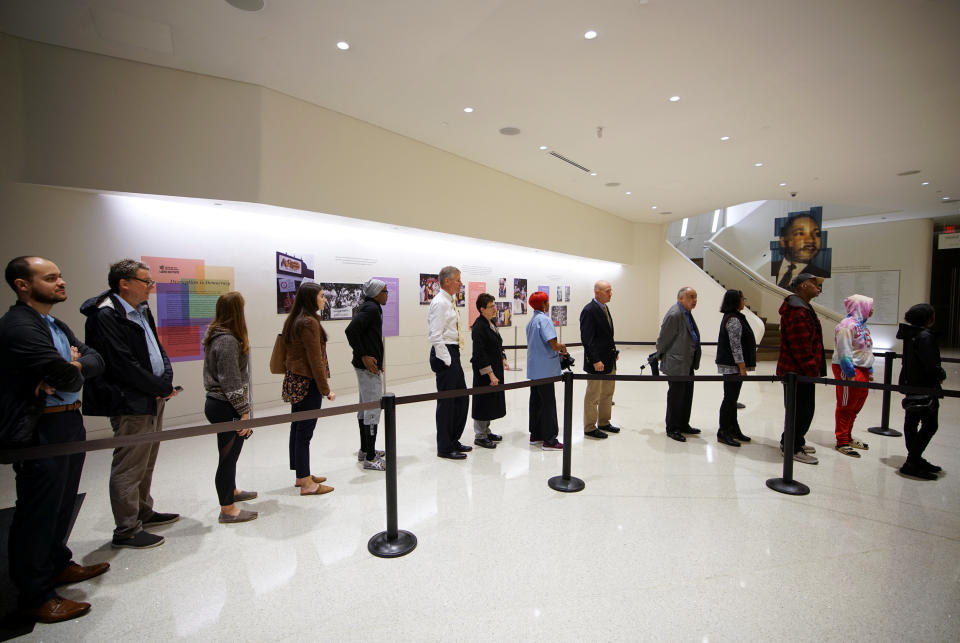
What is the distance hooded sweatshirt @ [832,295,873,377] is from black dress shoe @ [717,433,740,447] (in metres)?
1.33

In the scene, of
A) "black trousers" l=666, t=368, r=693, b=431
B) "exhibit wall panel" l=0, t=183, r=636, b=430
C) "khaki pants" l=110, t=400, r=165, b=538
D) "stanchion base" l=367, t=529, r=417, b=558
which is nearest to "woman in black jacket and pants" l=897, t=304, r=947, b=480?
"black trousers" l=666, t=368, r=693, b=431

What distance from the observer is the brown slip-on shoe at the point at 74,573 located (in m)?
2.42

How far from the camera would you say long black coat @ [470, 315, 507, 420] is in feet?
14.7

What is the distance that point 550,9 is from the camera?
4191 millimetres

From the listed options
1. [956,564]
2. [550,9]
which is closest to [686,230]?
[550,9]

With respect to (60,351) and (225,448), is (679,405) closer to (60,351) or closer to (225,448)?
(225,448)

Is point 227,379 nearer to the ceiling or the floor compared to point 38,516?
nearer to the ceiling

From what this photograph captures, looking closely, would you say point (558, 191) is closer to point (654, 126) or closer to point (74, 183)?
point (654, 126)

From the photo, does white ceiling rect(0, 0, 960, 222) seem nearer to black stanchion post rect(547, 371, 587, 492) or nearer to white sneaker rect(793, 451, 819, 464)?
black stanchion post rect(547, 371, 587, 492)

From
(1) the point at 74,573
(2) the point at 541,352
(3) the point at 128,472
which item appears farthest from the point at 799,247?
(1) the point at 74,573

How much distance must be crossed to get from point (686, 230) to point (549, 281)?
10.6 metres

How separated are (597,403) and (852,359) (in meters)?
2.75

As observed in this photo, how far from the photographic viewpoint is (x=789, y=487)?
368 centimetres

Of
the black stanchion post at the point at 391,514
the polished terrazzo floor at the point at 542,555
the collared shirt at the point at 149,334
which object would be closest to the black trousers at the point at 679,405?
the polished terrazzo floor at the point at 542,555
